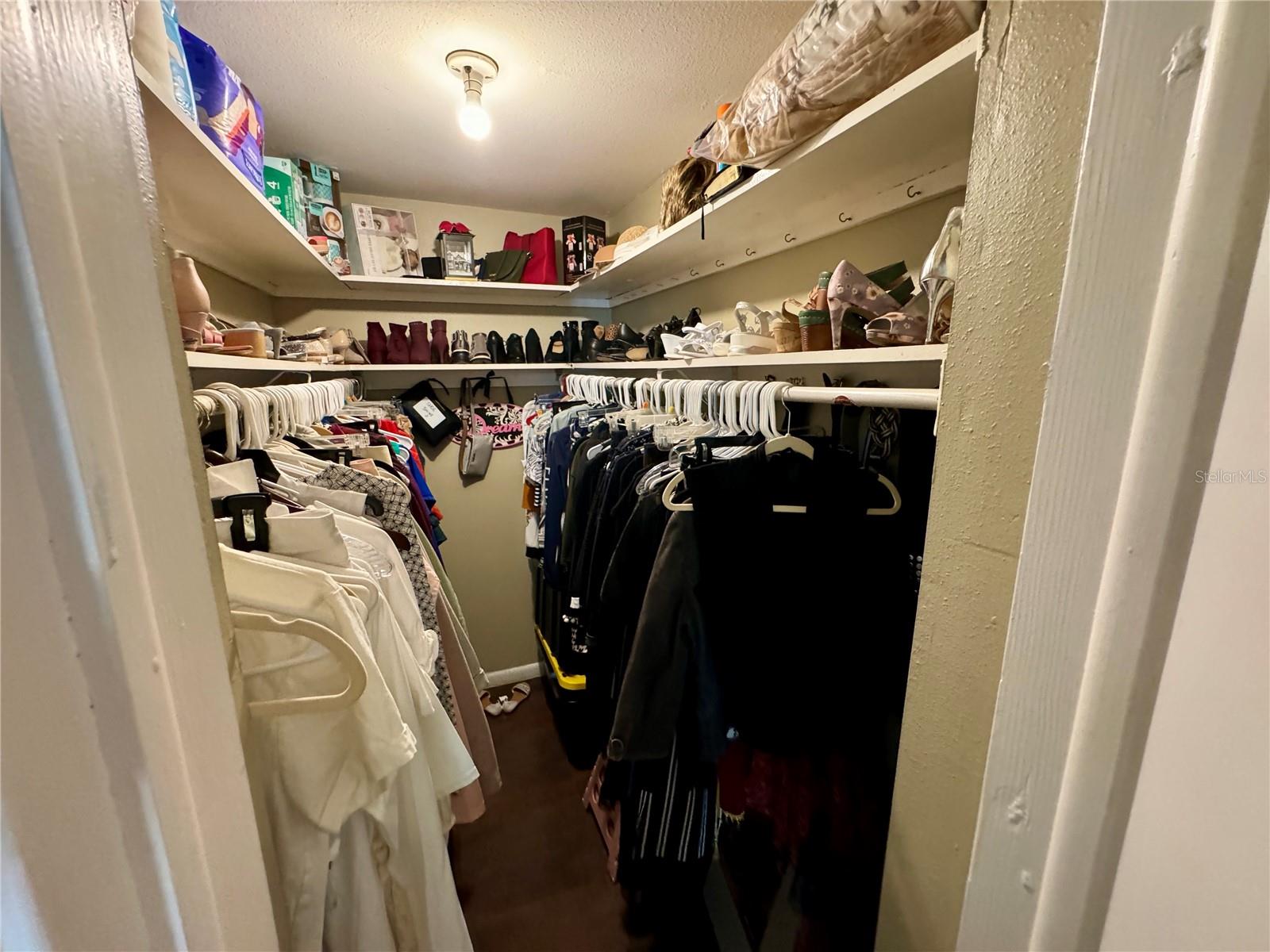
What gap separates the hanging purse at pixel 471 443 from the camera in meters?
2.32

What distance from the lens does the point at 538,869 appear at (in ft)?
5.10

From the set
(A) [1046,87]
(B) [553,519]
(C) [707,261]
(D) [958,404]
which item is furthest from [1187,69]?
(B) [553,519]

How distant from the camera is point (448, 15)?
1039 millimetres

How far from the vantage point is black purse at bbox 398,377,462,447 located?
2.21 m

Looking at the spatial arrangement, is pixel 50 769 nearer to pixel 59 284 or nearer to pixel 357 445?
pixel 59 284

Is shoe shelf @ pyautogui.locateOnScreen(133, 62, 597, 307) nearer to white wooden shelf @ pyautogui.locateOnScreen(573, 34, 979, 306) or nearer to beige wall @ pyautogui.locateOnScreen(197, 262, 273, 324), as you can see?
beige wall @ pyautogui.locateOnScreen(197, 262, 273, 324)

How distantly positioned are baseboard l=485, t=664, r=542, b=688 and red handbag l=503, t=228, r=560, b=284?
74.7 inches

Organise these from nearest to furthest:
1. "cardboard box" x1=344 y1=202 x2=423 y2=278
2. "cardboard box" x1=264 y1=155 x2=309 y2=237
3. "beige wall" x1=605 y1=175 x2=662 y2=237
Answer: "cardboard box" x1=264 y1=155 x2=309 y2=237 → "cardboard box" x1=344 y1=202 x2=423 y2=278 → "beige wall" x1=605 y1=175 x2=662 y2=237

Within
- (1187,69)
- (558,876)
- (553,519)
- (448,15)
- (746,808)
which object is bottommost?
(558,876)

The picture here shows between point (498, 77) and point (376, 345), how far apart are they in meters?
1.12

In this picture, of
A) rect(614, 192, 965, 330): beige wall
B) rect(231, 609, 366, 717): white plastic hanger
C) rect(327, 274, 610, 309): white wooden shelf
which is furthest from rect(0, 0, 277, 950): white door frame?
rect(327, 274, 610, 309): white wooden shelf

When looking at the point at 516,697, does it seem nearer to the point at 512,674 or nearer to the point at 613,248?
the point at 512,674

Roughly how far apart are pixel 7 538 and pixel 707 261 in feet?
5.49

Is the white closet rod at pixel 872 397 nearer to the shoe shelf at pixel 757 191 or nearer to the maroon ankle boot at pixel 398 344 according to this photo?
the shoe shelf at pixel 757 191
